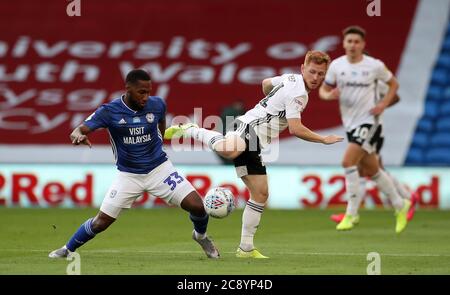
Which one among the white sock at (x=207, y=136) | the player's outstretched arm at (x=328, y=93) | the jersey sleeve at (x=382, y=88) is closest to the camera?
the white sock at (x=207, y=136)

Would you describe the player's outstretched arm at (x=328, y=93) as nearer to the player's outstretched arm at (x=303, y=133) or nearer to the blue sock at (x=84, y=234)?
the player's outstretched arm at (x=303, y=133)

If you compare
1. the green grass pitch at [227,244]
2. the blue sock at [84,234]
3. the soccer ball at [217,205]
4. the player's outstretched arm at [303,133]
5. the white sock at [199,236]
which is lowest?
the green grass pitch at [227,244]

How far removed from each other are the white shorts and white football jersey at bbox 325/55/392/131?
447cm

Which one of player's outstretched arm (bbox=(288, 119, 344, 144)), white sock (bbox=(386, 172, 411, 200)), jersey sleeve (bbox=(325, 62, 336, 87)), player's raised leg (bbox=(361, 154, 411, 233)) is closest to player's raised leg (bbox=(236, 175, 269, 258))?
player's outstretched arm (bbox=(288, 119, 344, 144))

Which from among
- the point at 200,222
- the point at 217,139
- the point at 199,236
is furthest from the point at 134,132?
the point at 199,236

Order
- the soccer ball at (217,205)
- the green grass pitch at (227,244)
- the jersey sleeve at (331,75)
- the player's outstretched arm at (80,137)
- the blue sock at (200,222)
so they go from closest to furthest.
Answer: the player's outstretched arm at (80,137) < the green grass pitch at (227,244) < the soccer ball at (217,205) < the blue sock at (200,222) < the jersey sleeve at (331,75)

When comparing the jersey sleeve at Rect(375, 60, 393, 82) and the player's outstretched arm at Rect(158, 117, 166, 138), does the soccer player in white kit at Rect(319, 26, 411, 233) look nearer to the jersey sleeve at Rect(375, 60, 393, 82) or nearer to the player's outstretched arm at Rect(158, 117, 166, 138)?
the jersey sleeve at Rect(375, 60, 393, 82)

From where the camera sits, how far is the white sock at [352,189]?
13555 mm

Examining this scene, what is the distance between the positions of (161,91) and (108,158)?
2.01 metres

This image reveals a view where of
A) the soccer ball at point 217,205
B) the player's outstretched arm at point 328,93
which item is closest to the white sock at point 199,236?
the soccer ball at point 217,205

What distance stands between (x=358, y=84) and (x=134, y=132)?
4.82 metres

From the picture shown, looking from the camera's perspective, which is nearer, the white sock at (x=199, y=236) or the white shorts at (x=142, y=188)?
the white shorts at (x=142, y=188)

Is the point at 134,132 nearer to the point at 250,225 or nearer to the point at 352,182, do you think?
the point at 250,225

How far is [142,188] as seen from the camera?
31.9ft
